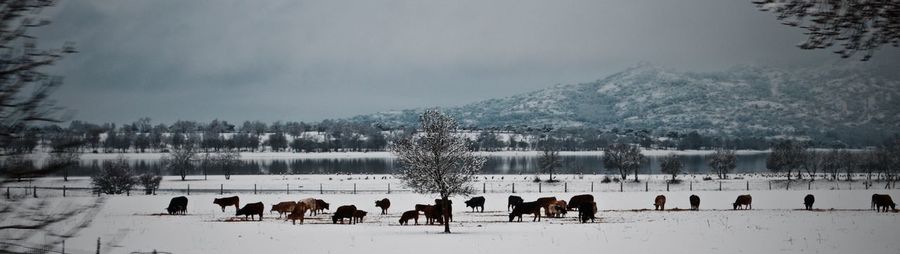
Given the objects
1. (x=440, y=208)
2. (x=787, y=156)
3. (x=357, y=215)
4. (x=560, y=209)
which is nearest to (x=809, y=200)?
(x=560, y=209)

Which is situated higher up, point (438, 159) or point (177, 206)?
point (438, 159)

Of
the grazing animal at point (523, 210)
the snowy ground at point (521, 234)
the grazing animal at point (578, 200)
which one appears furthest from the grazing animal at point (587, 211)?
the grazing animal at point (578, 200)

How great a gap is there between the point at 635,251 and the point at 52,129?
1803 cm

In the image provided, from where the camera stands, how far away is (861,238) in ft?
72.7

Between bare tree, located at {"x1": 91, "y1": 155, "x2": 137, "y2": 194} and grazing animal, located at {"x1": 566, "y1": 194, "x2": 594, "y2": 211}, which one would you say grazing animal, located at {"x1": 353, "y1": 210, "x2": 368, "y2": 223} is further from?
bare tree, located at {"x1": 91, "y1": 155, "x2": 137, "y2": 194}

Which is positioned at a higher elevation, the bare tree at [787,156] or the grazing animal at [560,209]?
the bare tree at [787,156]

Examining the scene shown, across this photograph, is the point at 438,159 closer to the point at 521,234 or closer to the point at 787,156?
the point at 521,234

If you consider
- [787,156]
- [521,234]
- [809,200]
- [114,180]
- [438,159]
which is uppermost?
[438,159]

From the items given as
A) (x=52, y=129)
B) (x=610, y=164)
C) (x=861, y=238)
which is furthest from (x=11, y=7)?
(x=610, y=164)

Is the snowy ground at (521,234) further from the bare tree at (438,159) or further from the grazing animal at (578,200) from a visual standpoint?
the bare tree at (438,159)

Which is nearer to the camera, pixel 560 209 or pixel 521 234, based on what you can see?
pixel 521 234

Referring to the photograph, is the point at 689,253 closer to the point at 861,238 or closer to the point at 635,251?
the point at 635,251

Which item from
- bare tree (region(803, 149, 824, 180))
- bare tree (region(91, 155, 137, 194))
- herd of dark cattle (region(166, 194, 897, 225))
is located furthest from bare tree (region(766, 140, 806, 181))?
bare tree (region(91, 155, 137, 194))

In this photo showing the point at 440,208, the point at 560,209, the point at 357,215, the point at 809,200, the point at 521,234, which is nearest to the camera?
the point at 521,234
